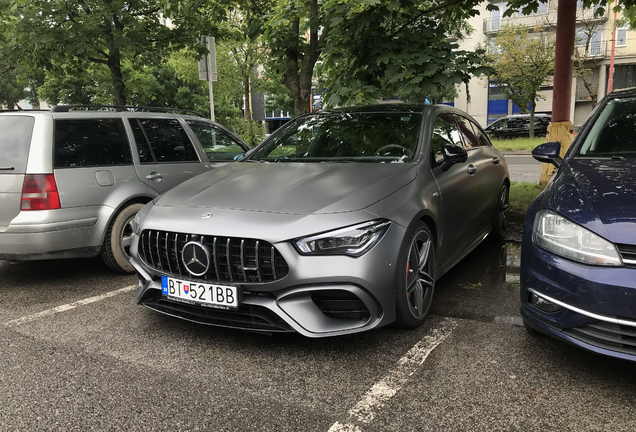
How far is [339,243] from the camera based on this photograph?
3004 millimetres

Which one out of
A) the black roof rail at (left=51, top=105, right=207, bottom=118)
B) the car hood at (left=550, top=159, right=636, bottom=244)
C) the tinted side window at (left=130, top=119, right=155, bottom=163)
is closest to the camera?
the car hood at (left=550, top=159, right=636, bottom=244)

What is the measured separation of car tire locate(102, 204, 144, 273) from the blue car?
3.61 meters

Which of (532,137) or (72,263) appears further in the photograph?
(532,137)

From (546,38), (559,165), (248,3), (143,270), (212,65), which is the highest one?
(546,38)

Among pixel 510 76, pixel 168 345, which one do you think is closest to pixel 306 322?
pixel 168 345

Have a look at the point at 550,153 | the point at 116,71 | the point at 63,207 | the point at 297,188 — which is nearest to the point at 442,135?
the point at 550,153

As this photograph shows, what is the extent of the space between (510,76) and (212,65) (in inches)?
870

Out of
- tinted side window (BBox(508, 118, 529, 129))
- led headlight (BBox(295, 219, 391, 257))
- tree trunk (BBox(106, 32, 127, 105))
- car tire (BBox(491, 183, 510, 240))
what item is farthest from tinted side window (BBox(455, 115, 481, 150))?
tinted side window (BBox(508, 118, 529, 129))

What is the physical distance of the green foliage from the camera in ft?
20.4

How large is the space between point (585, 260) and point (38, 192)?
410cm

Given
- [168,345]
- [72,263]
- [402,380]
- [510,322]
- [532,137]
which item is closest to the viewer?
[402,380]

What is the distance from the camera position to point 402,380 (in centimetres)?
285

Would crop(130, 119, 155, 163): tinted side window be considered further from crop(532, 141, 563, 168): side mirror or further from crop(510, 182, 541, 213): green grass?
crop(510, 182, 541, 213): green grass

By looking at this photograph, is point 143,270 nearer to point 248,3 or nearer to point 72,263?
point 72,263
